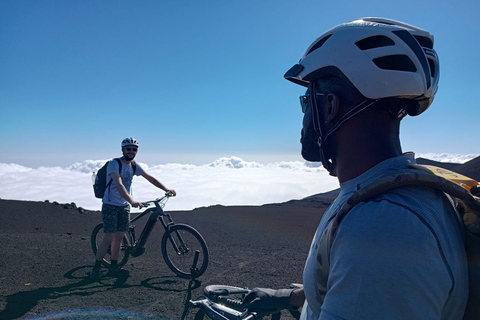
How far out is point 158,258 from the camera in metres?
8.44

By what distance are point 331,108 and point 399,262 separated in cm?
71

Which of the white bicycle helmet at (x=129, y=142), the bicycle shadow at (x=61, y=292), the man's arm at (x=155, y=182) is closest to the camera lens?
the bicycle shadow at (x=61, y=292)

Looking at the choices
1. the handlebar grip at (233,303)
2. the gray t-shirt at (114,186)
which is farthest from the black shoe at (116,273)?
the handlebar grip at (233,303)

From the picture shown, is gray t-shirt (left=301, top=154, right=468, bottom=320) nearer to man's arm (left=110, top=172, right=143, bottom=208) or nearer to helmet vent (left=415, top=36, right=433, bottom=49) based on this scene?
helmet vent (left=415, top=36, right=433, bottom=49)

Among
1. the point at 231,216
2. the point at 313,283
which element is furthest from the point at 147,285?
the point at 231,216

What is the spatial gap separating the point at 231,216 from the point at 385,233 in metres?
14.8

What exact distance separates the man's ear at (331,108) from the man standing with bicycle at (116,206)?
5.61 m

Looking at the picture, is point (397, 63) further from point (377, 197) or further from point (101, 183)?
point (101, 183)

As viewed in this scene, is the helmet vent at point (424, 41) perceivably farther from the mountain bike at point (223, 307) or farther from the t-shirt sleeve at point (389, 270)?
the mountain bike at point (223, 307)

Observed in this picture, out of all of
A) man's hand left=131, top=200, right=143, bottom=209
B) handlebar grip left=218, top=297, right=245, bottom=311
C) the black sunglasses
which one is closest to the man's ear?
the black sunglasses

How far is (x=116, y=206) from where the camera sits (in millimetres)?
6801

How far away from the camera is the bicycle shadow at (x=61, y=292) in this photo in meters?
5.32

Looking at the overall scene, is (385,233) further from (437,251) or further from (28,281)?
(28,281)

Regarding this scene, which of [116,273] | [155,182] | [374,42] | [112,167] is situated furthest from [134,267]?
[374,42]
